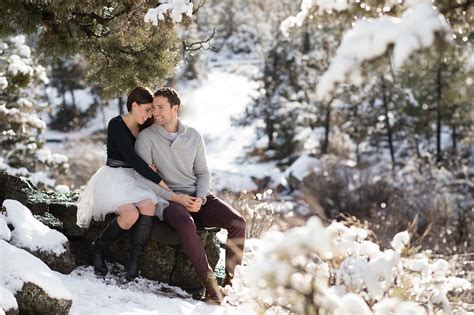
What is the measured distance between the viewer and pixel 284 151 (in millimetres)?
21875

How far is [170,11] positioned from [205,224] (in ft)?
5.09

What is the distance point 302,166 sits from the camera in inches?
760

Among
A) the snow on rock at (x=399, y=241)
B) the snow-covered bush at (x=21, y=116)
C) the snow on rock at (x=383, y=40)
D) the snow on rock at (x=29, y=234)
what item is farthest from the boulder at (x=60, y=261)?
the snow-covered bush at (x=21, y=116)

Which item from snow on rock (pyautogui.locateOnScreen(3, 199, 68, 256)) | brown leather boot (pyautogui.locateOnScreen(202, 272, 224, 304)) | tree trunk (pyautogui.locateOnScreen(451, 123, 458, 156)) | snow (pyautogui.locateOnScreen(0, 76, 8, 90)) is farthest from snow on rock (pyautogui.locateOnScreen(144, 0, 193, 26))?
tree trunk (pyautogui.locateOnScreen(451, 123, 458, 156))

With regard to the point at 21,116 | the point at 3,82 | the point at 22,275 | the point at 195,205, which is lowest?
the point at 22,275

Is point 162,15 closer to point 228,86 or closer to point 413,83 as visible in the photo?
point 413,83

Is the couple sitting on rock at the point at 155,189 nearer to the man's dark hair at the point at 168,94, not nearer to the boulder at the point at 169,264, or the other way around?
the man's dark hair at the point at 168,94

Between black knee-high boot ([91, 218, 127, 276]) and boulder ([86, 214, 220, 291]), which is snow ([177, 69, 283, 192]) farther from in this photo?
black knee-high boot ([91, 218, 127, 276])

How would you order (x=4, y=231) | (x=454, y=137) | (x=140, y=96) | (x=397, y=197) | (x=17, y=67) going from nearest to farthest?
(x=4, y=231), (x=140, y=96), (x=17, y=67), (x=397, y=197), (x=454, y=137)

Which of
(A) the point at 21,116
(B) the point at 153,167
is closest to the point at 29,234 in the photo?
(B) the point at 153,167

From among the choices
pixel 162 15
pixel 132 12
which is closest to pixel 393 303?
pixel 162 15

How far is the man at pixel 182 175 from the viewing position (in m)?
4.51

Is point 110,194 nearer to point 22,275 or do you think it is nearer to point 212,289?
point 212,289

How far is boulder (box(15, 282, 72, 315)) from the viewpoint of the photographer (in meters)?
3.36
